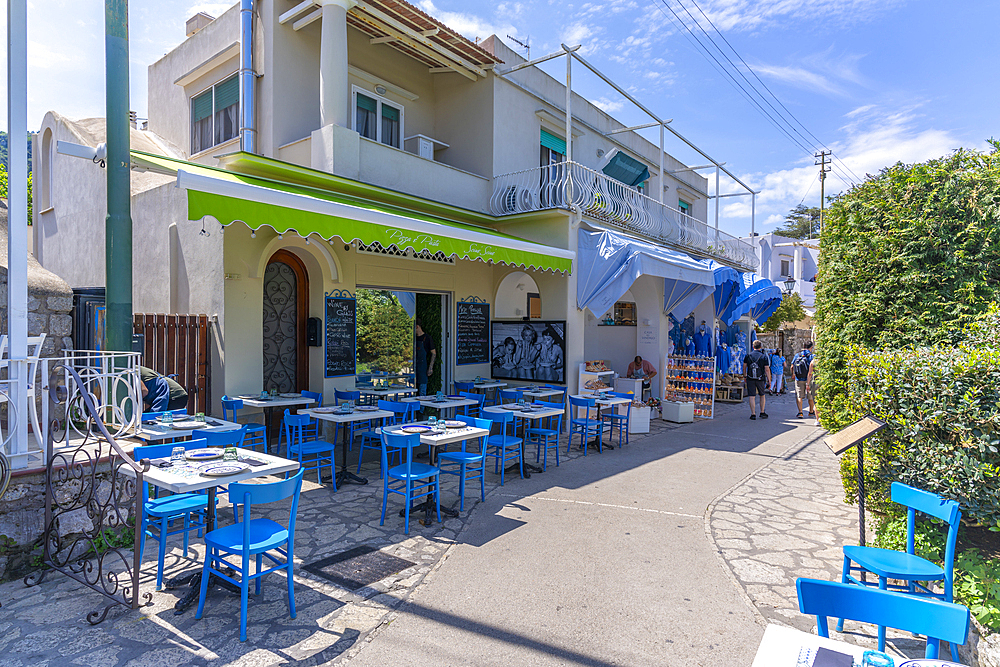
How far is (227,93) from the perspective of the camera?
10.5 metres

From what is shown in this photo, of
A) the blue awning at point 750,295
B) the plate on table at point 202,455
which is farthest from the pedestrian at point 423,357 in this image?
the blue awning at point 750,295

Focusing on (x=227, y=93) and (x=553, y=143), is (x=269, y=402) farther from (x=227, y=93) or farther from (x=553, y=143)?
(x=553, y=143)

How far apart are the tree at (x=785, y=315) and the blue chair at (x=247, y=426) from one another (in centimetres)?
2160

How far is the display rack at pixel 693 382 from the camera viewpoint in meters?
12.8

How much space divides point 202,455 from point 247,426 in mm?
3135

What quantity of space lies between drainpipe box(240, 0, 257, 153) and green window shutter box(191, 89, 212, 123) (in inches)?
72.2

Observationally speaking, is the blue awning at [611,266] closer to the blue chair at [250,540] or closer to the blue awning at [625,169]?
the blue awning at [625,169]

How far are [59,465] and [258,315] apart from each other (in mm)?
4174

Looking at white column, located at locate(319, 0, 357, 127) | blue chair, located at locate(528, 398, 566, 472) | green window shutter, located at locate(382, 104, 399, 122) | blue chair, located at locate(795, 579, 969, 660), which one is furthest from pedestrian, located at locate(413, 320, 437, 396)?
blue chair, located at locate(795, 579, 969, 660)

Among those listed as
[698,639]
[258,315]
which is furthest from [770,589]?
[258,315]

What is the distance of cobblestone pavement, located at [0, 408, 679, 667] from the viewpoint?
3336mm

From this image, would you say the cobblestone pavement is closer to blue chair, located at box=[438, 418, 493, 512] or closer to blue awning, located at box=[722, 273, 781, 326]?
blue chair, located at box=[438, 418, 493, 512]

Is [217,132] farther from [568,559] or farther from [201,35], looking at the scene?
[568,559]

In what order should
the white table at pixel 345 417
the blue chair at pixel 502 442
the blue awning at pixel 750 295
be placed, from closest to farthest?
the white table at pixel 345 417 → the blue chair at pixel 502 442 → the blue awning at pixel 750 295
